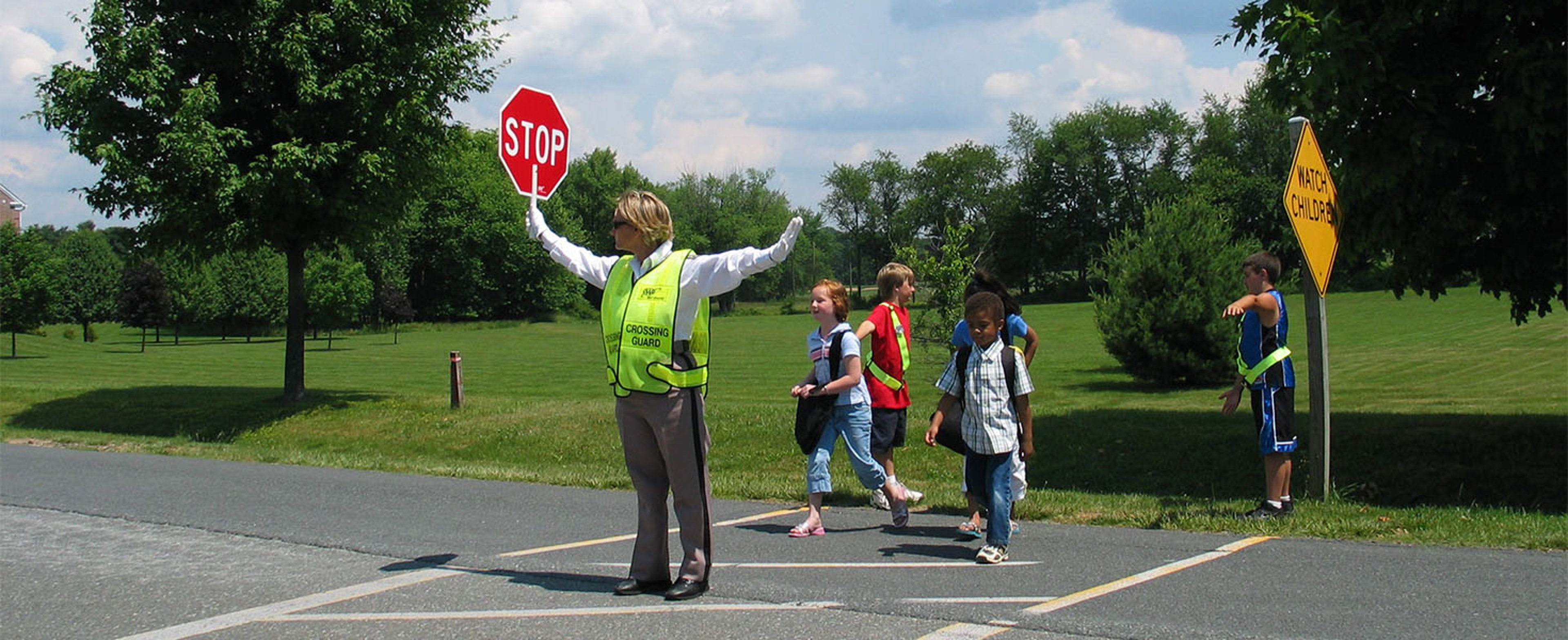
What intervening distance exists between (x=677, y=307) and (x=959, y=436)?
261cm

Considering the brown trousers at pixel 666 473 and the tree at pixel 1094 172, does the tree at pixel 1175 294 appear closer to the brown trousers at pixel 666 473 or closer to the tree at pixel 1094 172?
the brown trousers at pixel 666 473

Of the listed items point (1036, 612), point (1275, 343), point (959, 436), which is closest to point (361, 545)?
point (959, 436)

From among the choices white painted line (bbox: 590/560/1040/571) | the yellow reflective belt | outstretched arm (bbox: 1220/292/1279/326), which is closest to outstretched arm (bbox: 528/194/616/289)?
white painted line (bbox: 590/560/1040/571)

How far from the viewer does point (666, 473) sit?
19.6ft

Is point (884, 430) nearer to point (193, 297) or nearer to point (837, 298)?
point (837, 298)

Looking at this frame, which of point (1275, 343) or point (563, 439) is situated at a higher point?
point (1275, 343)

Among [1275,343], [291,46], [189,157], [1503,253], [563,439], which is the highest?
[291,46]

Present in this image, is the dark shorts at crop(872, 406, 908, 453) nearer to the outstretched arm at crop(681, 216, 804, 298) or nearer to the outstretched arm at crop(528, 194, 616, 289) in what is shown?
the outstretched arm at crop(528, 194, 616, 289)

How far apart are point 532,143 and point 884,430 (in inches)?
121

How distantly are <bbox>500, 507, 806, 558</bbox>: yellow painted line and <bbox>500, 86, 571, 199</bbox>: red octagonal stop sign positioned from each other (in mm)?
2071

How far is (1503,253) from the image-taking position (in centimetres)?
1073

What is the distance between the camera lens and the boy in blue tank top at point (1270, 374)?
794 cm

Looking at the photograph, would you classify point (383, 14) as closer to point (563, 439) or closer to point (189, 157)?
point (189, 157)

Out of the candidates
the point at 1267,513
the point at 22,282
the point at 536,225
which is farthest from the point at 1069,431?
the point at 22,282
